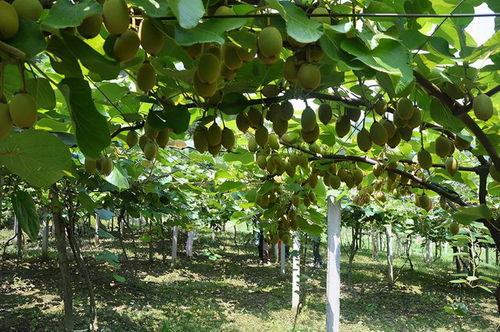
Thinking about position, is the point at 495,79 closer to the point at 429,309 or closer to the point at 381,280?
the point at 429,309

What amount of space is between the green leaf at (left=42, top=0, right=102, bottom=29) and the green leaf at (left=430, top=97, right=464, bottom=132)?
75 centimetres

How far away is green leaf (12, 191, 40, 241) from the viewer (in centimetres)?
162

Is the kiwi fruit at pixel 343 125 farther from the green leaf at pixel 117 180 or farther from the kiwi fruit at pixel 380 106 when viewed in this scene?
the green leaf at pixel 117 180

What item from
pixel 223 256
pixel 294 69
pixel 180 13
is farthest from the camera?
pixel 223 256

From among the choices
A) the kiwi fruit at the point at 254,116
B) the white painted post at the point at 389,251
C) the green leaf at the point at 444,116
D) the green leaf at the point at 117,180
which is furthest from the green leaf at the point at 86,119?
the white painted post at the point at 389,251

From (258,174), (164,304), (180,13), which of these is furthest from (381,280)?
(180,13)

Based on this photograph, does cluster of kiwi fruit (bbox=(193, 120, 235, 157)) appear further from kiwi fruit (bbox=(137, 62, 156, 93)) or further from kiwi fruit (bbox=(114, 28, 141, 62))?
kiwi fruit (bbox=(114, 28, 141, 62))

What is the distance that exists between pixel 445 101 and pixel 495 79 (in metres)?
0.28

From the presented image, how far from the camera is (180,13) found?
0.44 metres

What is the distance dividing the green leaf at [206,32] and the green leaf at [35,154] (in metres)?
0.31

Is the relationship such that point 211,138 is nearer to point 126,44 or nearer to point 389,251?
point 126,44

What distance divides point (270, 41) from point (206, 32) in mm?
116

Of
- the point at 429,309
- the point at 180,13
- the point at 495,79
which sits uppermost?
the point at 495,79

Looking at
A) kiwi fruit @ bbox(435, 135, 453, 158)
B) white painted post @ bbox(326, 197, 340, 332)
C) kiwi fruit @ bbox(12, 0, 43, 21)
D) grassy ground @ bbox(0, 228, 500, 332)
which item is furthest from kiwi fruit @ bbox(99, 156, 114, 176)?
grassy ground @ bbox(0, 228, 500, 332)
